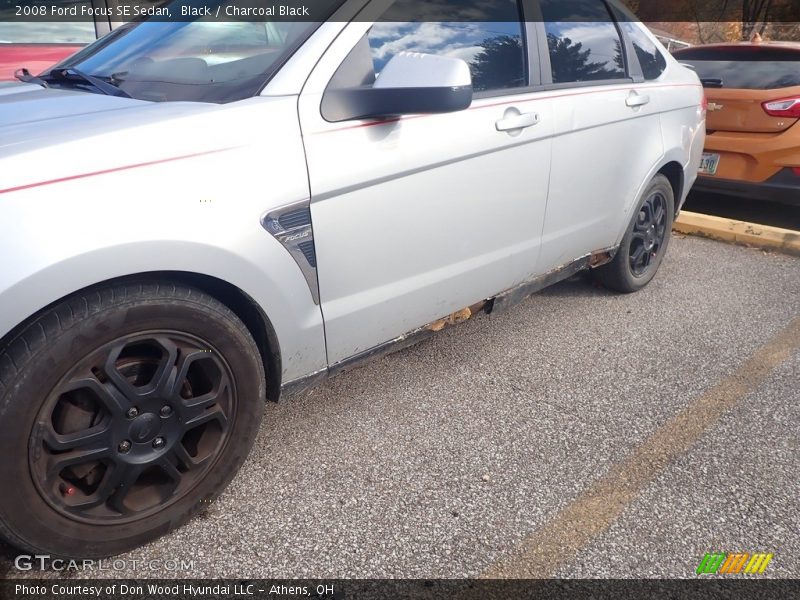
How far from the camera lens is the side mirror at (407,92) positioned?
78.2 inches

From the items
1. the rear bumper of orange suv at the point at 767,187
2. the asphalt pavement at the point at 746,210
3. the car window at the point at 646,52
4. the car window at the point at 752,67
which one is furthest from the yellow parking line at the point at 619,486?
the asphalt pavement at the point at 746,210

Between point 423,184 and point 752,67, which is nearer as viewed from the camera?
point 423,184

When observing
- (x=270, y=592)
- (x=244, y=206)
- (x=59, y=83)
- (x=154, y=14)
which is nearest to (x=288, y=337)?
(x=244, y=206)

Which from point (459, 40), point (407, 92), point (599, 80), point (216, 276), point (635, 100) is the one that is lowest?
point (216, 276)

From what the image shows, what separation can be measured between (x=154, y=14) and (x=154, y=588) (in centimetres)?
227

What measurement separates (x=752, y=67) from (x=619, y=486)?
4259mm

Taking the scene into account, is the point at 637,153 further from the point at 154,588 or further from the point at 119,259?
the point at 154,588

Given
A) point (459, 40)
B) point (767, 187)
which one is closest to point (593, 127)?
point (459, 40)

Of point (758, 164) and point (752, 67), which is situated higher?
point (752, 67)

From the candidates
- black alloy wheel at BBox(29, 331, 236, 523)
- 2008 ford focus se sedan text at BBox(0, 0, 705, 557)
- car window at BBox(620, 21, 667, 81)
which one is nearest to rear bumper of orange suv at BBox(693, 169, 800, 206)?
car window at BBox(620, 21, 667, 81)

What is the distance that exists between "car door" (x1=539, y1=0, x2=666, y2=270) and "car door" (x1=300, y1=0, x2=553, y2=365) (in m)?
0.14

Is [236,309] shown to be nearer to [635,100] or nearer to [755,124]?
[635,100]

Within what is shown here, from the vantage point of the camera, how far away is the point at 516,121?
2574 millimetres

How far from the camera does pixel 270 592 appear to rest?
1.79m
